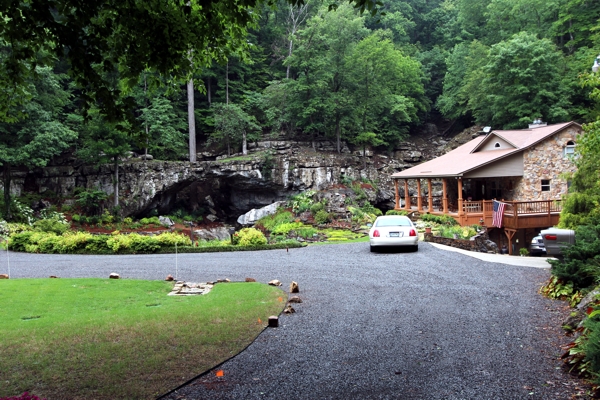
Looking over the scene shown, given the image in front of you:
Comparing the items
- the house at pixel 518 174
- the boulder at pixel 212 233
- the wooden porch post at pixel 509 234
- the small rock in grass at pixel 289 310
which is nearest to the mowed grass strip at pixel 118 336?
the small rock in grass at pixel 289 310

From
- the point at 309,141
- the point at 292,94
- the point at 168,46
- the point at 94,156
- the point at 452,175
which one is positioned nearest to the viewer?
the point at 168,46

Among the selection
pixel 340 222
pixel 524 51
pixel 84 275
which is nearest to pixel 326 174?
pixel 340 222

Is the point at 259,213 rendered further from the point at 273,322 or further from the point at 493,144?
the point at 273,322

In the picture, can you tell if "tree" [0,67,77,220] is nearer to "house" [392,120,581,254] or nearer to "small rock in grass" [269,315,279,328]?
"house" [392,120,581,254]

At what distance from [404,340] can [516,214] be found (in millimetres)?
17163

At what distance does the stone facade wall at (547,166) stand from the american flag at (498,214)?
3883 millimetres

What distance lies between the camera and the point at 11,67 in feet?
18.5

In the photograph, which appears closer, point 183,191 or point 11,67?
point 11,67

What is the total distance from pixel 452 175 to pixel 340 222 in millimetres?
6610

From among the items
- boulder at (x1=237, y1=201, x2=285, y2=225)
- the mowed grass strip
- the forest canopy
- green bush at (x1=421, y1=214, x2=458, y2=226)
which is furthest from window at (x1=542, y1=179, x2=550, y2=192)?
the mowed grass strip

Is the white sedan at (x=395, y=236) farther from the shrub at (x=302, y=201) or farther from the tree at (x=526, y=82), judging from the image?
the tree at (x=526, y=82)

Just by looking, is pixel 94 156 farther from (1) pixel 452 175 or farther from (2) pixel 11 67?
(2) pixel 11 67

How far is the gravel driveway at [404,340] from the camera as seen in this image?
4.28m

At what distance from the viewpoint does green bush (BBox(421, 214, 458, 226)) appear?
2225 cm
